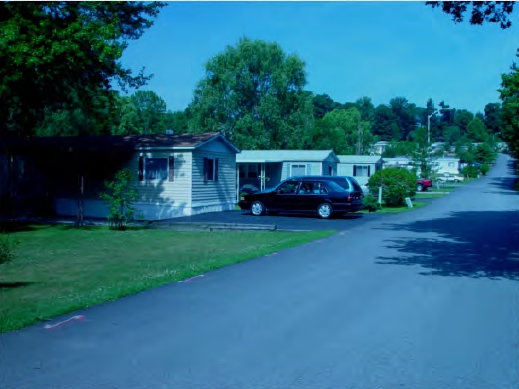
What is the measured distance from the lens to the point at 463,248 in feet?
43.3

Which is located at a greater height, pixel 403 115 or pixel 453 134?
pixel 403 115

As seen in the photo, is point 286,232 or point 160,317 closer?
point 160,317

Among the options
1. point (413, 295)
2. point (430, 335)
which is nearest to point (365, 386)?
point (430, 335)

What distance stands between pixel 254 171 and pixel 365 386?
1364 inches

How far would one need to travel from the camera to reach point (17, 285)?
904 cm

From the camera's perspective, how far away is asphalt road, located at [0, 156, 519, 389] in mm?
4723

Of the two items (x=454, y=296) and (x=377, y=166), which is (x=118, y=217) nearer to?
(x=454, y=296)

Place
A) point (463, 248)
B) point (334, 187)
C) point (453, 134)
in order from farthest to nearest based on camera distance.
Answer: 1. point (453, 134)
2. point (334, 187)
3. point (463, 248)

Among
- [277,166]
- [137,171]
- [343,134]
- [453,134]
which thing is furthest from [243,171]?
[453,134]

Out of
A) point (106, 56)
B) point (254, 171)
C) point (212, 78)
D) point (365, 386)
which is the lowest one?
point (365, 386)

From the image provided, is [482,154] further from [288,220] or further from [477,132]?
[288,220]

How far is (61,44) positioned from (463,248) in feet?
42.3

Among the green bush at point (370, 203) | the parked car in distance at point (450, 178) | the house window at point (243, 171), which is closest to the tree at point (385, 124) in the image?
the parked car in distance at point (450, 178)

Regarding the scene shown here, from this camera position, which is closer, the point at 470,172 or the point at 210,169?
the point at 210,169
